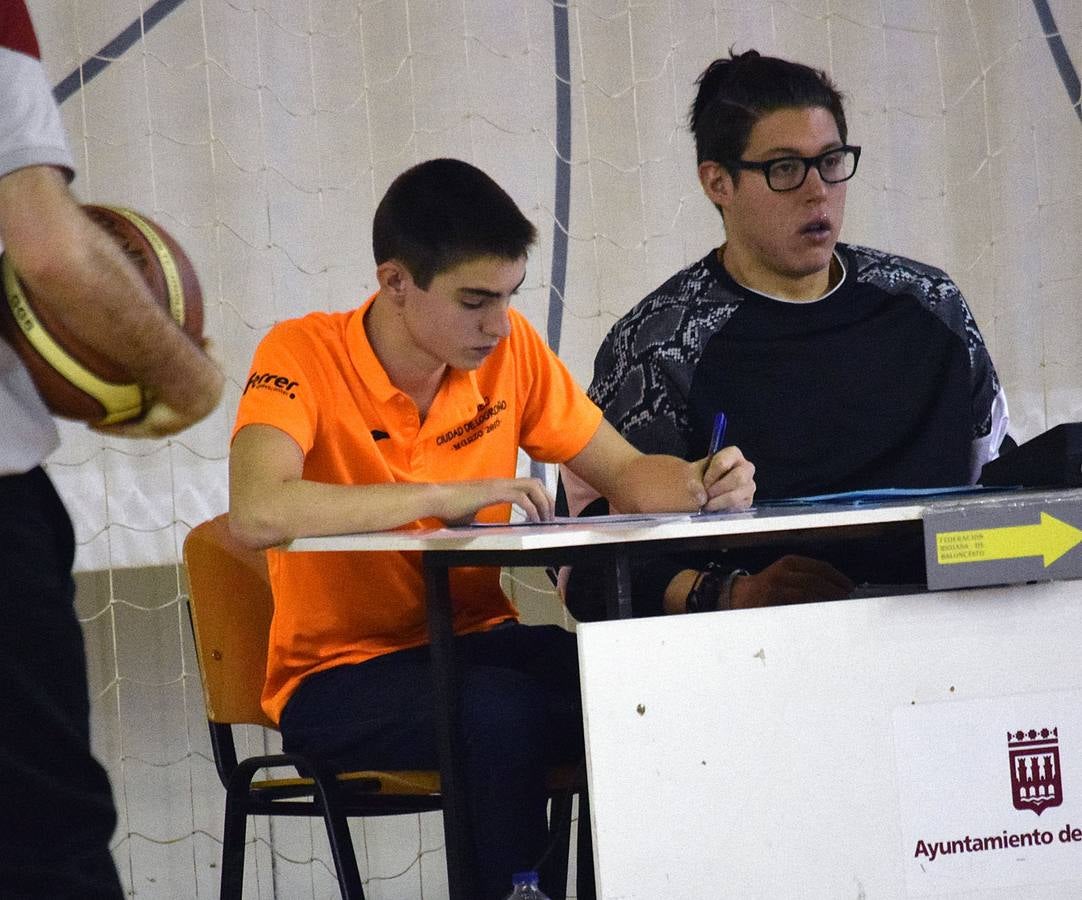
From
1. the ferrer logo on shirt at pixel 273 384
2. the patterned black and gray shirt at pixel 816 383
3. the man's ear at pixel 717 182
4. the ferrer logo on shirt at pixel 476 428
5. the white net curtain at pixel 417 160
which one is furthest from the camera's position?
the white net curtain at pixel 417 160

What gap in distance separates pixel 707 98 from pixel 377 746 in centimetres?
118

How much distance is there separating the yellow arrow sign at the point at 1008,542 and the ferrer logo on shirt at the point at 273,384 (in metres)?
0.81

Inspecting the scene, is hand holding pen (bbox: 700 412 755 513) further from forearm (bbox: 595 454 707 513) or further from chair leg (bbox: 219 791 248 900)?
chair leg (bbox: 219 791 248 900)

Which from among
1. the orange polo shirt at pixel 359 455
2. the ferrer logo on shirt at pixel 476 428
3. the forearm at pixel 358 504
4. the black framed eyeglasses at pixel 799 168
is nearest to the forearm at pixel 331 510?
the forearm at pixel 358 504

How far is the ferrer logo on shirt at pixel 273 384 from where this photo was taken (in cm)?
180

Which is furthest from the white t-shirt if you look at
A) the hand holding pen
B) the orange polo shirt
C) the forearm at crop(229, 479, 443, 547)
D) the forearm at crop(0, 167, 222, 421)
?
the hand holding pen

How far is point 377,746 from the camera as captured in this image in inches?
67.7

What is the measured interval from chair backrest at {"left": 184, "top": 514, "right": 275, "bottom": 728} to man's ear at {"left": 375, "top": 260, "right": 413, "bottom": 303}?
1.29 feet

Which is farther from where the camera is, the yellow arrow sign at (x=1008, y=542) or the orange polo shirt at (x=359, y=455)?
the orange polo shirt at (x=359, y=455)

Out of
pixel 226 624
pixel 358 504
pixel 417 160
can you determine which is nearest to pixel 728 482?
pixel 358 504

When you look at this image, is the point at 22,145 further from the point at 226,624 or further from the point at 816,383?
the point at 816,383

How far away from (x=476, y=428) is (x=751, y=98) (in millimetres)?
697

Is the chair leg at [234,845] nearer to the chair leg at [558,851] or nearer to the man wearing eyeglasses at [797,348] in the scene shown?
the chair leg at [558,851]

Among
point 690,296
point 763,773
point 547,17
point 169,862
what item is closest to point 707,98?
point 690,296
